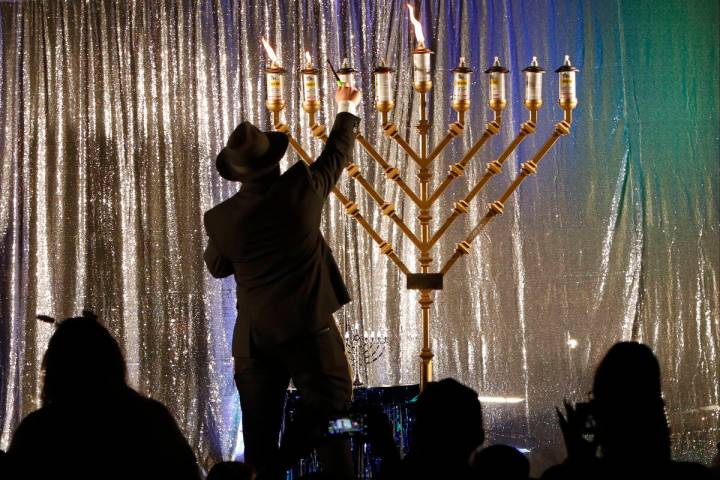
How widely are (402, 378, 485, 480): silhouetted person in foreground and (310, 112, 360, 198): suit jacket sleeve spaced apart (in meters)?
1.39

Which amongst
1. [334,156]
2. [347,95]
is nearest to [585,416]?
[334,156]

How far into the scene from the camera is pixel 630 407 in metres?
1.74

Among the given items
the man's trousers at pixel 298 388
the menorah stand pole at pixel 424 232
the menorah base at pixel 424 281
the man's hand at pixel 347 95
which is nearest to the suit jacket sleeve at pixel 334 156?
the man's hand at pixel 347 95

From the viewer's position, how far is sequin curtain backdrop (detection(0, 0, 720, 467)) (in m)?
4.38

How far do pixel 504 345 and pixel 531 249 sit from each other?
1.37 feet

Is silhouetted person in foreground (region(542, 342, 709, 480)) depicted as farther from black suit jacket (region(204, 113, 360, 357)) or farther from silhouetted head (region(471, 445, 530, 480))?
black suit jacket (region(204, 113, 360, 357))

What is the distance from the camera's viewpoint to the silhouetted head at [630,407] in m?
1.73

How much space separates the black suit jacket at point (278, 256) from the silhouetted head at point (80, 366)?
1111 millimetres

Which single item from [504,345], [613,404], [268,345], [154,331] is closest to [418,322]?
[504,345]

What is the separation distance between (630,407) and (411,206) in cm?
274

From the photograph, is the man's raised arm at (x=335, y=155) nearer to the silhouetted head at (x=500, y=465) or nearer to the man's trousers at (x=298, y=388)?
the man's trousers at (x=298, y=388)

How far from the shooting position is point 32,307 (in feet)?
15.1

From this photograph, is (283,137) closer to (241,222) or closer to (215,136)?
(241,222)

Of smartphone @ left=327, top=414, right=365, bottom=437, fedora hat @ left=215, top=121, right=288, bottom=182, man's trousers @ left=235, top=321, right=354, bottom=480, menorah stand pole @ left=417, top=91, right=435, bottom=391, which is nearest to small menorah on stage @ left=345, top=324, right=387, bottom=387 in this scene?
menorah stand pole @ left=417, top=91, right=435, bottom=391
